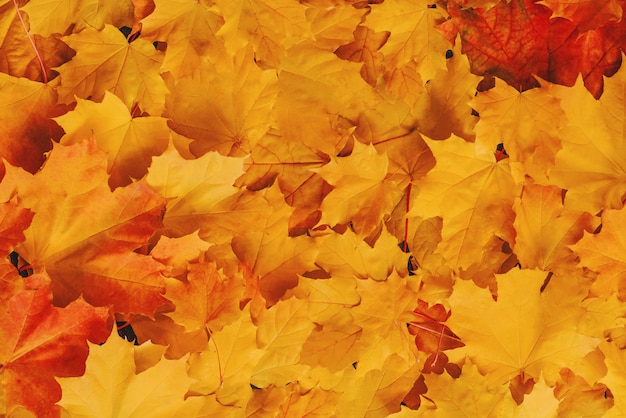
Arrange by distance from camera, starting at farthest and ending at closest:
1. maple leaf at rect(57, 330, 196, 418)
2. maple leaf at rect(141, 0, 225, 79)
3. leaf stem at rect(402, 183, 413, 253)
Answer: leaf stem at rect(402, 183, 413, 253) → maple leaf at rect(141, 0, 225, 79) → maple leaf at rect(57, 330, 196, 418)

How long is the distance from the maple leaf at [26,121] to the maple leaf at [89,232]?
0.11 metres

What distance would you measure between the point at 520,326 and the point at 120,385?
2.07ft

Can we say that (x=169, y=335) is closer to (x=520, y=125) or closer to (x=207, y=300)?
(x=207, y=300)

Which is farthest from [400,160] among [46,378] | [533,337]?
[46,378]

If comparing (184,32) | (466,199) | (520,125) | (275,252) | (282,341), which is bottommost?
(282,341)

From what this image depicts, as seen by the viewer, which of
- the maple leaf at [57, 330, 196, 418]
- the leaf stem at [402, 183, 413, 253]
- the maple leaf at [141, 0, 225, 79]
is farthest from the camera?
the leaf stem at [402, 183, 413, 253]

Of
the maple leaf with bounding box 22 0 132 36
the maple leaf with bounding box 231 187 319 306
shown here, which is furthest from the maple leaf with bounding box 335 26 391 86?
the maple leaf with bounding box 22 0 132 36

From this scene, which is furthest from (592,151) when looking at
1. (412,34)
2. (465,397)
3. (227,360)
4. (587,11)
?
(227,360)

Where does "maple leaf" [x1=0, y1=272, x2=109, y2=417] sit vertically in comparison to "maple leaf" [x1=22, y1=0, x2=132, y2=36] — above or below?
below

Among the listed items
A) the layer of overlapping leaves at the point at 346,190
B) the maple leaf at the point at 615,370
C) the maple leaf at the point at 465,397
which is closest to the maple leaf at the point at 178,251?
the layer of overlapping leaves at the point at 346,190

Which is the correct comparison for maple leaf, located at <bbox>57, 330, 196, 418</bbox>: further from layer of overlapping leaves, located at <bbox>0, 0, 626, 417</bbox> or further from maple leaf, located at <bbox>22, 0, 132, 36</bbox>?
maple leaf, located at <bbox>22, 0, 132, 36</bbox>

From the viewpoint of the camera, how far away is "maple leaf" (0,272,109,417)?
85cm

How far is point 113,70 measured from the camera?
3.18ft

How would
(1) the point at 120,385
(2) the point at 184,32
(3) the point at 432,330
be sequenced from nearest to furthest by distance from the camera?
(1) the point at 120,385 → (2) the point at 184,32 → (3) the point at 432,330
